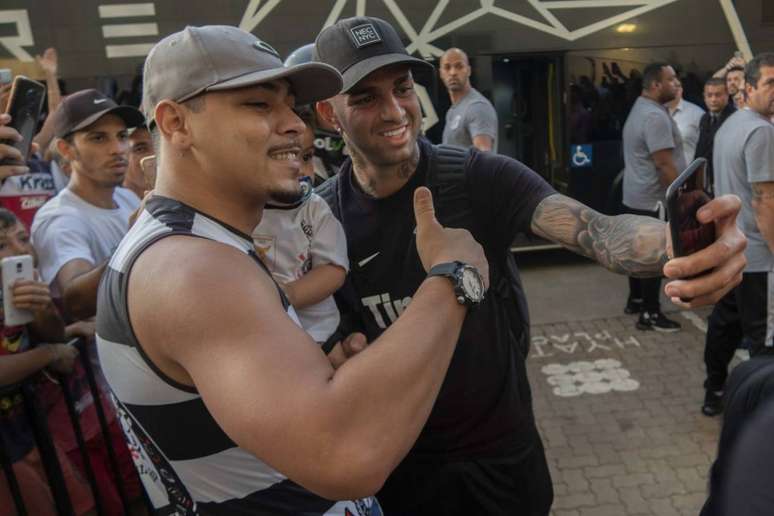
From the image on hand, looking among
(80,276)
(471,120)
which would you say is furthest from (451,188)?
(471,120)

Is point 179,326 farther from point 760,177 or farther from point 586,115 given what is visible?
point 586,115

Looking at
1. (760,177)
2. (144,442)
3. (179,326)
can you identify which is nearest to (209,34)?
(179,326)

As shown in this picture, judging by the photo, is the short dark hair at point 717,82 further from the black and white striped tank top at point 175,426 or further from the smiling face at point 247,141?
the black and white striped tank top at point 175,426

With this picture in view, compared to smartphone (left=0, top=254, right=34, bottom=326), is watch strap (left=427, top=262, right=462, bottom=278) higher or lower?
higher

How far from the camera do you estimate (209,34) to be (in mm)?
1442

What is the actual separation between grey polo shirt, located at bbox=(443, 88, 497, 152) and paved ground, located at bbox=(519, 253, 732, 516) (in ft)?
6.26

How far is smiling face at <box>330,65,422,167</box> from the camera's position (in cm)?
211

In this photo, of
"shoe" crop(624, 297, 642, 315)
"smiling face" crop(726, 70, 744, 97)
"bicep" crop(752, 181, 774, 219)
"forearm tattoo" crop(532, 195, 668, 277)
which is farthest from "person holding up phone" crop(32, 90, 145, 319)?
"smiling face" crop(726, 70, 744, 97)

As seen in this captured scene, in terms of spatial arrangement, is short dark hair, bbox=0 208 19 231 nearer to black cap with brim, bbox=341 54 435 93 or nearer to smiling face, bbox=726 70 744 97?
black cap with brim, bbox=341 54 435 93

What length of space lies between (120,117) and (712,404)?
13.6 feet

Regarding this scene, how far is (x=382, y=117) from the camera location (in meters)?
2.14

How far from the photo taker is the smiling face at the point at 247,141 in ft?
4.58

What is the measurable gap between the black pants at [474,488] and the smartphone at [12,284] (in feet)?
5.21

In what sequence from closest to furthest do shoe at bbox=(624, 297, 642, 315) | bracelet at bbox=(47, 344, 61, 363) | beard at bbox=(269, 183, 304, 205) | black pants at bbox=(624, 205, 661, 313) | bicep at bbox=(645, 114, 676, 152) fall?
beard at bbox=(269, 183, 304, 205) → bracelet at bbox=(47, 344, 61, 363) → bicep at bbox=(645, 114, 676, 152) → black pants at bbox=(624, 205, 661, 313) → shoe at bbox=(624, 297, 642, 315)
